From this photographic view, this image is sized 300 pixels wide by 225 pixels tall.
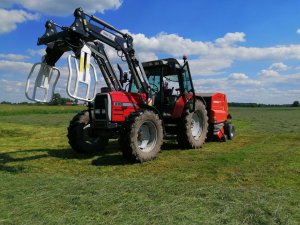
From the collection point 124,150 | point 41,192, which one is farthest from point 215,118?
point 41,192

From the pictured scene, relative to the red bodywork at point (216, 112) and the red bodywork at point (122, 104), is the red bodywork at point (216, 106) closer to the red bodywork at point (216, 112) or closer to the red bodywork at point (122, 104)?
the red bodywork at point (216, 112)

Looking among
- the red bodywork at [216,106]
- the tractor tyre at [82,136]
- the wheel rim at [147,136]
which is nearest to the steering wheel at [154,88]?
the wheel rim at [147,136]

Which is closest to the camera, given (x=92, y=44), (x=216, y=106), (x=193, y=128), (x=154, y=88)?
(x=92, y=44)

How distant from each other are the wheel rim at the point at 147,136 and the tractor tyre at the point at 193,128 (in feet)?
4.64

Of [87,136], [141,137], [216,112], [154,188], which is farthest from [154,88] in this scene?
[154,188]

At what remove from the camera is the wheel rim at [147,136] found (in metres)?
9.18

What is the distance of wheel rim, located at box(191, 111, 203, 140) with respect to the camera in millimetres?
11477

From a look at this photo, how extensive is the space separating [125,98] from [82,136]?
169cm

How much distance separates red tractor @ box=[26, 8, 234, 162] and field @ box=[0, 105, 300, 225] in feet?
1.83

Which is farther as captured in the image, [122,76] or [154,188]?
[122,76]

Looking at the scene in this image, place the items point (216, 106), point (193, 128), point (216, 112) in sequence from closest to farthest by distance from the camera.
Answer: point (193, 128) < point (216, 112) < point (216, 106)

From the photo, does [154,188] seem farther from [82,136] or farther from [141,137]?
[82,136]

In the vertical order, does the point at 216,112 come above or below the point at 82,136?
above

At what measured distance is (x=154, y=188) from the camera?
6.06m
